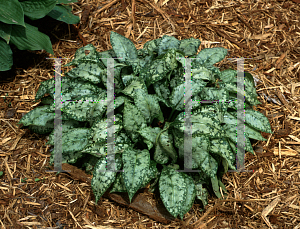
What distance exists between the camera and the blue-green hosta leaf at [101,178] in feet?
8.33

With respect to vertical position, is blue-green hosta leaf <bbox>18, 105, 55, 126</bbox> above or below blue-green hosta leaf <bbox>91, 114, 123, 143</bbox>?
below

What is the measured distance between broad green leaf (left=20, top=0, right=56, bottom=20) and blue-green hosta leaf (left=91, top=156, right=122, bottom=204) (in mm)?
1776

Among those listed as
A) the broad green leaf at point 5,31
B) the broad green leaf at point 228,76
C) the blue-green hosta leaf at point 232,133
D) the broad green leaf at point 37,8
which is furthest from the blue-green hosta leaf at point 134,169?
the broad green leaf at point 37,8

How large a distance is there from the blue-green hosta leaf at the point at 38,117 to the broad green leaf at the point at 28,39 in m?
0.74

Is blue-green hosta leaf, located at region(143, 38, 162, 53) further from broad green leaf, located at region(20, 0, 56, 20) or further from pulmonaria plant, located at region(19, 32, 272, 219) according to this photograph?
broad green leaf, located at region(20, 0, 56, 20)

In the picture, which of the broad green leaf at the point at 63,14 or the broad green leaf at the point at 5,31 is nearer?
the broad green leaf at the point at 5,31

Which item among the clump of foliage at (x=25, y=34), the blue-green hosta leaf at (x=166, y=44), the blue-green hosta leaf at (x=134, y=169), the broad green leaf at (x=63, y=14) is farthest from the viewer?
the broad green leaf at (x=63, y=14)

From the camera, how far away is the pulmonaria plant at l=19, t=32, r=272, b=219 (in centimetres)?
254

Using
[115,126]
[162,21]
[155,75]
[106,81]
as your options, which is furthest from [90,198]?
[162,21]

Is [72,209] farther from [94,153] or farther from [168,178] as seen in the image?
[168,178]

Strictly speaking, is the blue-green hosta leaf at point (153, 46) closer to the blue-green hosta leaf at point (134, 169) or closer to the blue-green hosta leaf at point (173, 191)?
Answer: the blue-green hosta leaf at point (134, 169)

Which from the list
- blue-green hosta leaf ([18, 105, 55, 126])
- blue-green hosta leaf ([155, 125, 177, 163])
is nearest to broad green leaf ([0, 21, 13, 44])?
blue-green hosta leaf ([18, 105, 55, 126])

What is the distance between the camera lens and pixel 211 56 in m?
3.10

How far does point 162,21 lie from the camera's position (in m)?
3.94
